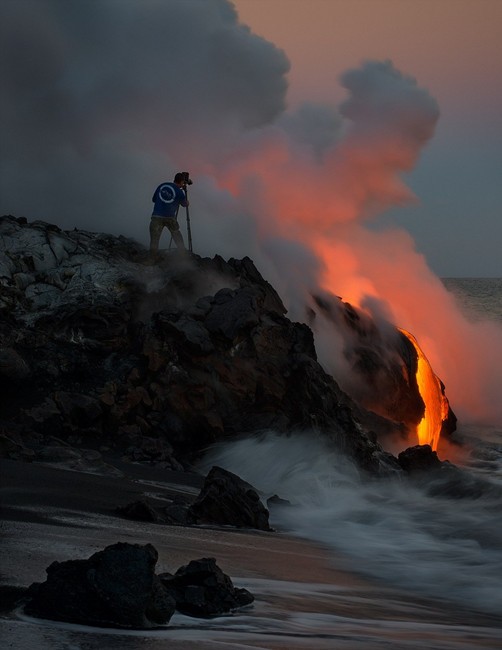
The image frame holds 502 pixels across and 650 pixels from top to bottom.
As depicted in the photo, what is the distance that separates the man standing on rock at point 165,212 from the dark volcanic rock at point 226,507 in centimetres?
740

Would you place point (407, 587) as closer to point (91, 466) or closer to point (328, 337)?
point (91, 466)

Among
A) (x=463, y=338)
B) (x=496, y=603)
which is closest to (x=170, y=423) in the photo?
(x=496, y=603)

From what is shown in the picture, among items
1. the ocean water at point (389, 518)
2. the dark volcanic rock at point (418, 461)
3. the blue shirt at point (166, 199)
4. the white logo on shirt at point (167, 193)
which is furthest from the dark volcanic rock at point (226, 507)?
the white logo on shirt at point (167, 193)

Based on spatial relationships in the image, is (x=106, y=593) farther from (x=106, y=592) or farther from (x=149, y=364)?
(x=149, y=364)

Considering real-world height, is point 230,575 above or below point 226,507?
below

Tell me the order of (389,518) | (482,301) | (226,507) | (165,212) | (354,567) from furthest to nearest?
(482,301)
(165,212)
(389,518)
(226,507)
(354,567)

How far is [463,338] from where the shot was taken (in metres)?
27.0

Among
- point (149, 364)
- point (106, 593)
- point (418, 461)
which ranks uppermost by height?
point (149, 364)

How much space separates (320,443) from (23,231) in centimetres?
596

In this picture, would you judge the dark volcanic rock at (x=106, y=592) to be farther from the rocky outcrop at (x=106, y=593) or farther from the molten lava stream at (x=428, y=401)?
the molten lava stream at (x=428, y=401)

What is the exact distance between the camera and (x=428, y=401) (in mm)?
18328

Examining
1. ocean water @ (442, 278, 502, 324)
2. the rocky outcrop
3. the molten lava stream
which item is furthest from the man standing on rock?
ocean water @ (442, 278, 502, 324)

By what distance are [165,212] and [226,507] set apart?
317 inches

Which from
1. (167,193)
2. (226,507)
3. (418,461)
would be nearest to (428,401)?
(418,461)
